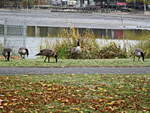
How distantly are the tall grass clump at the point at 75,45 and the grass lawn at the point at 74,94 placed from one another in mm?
8578

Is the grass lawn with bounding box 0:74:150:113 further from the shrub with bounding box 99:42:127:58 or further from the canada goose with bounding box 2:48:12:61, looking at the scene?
the shrub with bounding box 99:42:127:58

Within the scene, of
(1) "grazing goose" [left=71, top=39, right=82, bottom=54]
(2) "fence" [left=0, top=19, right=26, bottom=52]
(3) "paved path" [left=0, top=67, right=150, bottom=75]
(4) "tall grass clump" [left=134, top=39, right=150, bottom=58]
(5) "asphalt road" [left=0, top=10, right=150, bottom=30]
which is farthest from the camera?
(5) "asphalt road" [left=0, top=10, right=150, bottom=30]

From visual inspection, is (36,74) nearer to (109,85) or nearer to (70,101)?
(109,85)

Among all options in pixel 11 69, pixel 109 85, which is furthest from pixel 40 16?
pixel 109 85

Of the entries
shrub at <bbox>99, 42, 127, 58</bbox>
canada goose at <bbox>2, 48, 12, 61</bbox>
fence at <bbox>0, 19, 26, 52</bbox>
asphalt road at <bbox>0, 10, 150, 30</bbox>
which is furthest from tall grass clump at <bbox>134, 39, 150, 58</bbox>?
asphalt road at <bbox>0, 10, 150, 30</bbox>

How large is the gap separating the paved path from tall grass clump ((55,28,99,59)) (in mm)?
6000

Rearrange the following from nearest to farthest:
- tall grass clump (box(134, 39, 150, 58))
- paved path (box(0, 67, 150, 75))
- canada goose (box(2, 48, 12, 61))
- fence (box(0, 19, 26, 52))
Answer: paved path (box(0, 67, 150, 75)) → canada goose (box(2, 48, 12, 61)) → tall grass clump (box(134, 39, 150, 58)) → fence (box(0, 19, 26, 52))

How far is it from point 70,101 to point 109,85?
8.21 feet

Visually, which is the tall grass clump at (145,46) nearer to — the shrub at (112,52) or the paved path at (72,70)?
the shrub at (112,52)

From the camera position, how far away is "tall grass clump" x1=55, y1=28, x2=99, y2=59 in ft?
73.3

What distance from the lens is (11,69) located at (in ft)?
49.7

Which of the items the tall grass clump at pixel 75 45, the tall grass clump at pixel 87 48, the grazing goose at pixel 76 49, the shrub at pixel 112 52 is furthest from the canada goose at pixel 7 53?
the shrub at pixel 112 52

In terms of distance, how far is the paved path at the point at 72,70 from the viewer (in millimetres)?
14547

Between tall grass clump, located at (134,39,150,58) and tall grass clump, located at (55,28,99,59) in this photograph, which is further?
tall grass clump, located at (134,39,150,58)
